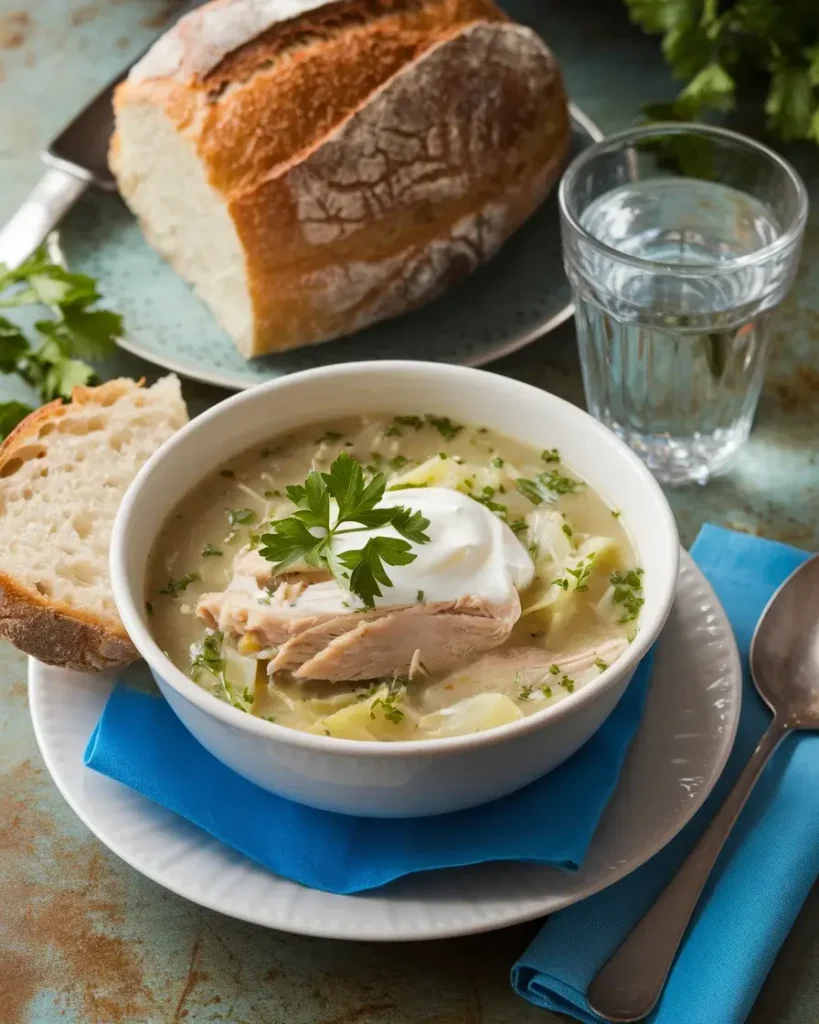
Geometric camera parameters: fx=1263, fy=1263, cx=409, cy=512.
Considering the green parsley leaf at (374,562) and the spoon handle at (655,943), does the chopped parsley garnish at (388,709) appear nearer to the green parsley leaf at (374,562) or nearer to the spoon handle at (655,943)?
the green parsley leaf at (374,562)

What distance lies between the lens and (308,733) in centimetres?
178

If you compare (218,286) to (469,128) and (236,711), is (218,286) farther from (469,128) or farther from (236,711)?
(236,711)

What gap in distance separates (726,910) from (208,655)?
89 centimetres

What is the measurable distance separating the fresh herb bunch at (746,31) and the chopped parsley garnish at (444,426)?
1495mm

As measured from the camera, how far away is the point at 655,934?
188 centimetres

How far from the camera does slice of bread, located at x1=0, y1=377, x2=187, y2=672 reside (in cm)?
212

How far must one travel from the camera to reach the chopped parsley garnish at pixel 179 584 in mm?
2123

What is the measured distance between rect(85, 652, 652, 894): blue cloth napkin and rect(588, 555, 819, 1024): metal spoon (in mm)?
168

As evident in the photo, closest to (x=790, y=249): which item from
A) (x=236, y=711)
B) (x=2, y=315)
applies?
(x=236, y=711)

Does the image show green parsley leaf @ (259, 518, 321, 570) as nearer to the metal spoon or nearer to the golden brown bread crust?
the golden brown bread crust

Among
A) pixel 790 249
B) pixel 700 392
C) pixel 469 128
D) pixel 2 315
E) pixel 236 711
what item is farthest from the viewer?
pixel 2 315

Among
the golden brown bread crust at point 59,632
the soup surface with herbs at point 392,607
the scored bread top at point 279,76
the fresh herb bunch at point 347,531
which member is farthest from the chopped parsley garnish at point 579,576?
the scored bread top at point 279,76

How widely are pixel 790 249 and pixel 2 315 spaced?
1.91m

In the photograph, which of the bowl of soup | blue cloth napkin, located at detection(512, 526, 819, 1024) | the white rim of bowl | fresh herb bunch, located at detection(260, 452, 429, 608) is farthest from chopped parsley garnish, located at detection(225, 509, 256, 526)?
blue cloth napkin, located at detection(512, 526, 819, 1024)
